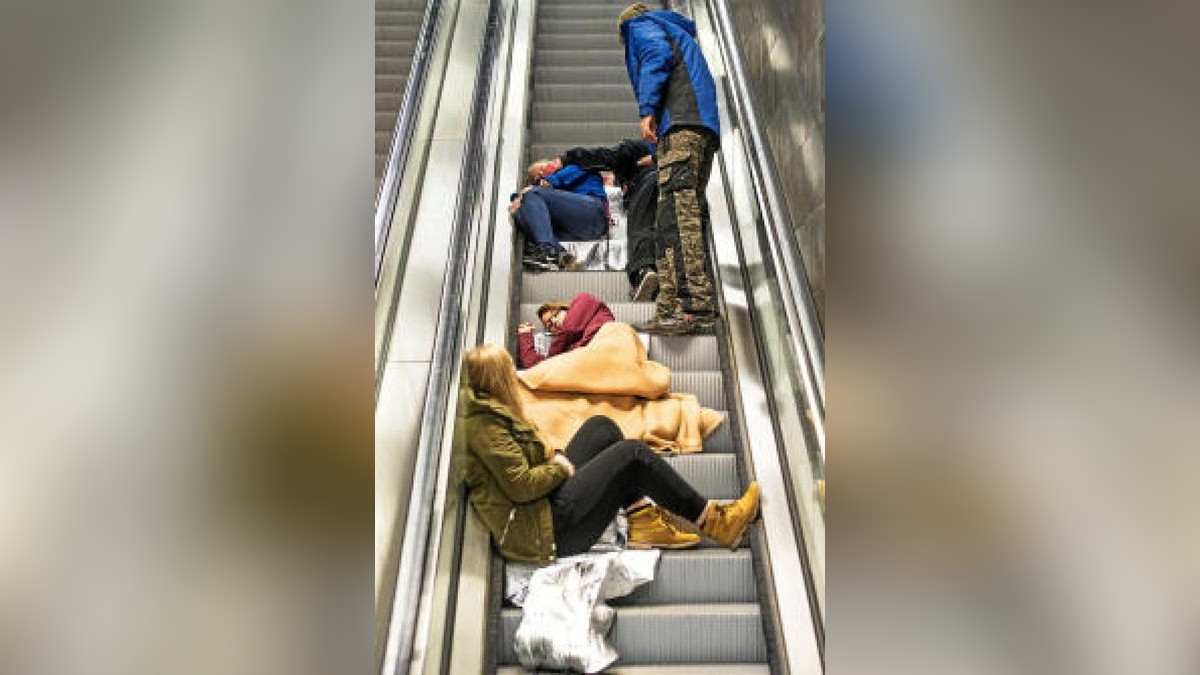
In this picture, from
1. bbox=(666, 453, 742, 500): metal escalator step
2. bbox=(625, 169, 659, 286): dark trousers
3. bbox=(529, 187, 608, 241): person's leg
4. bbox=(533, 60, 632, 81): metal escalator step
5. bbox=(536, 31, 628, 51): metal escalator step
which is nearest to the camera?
bbox=(666, 453, 742, 500): metal escalator step

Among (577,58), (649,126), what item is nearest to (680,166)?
(649,126)

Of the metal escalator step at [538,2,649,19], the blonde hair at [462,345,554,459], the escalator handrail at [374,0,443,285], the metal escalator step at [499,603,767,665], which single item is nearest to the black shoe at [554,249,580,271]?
the escalator handrail at [374,0,443,285]

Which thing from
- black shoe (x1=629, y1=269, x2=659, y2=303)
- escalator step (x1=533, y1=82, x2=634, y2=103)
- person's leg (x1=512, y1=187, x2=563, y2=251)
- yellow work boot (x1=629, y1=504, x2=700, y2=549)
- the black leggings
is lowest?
yellow work boot (x1=629, y1=504, x2=700, y2=549)

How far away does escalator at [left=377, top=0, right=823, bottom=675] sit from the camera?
3334 mm

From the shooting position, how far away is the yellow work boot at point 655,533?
4027 millimetres

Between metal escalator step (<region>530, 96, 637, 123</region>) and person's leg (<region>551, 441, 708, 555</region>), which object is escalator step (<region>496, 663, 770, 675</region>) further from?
metal escalator step (<region>530, 96, 637, 123</region>)

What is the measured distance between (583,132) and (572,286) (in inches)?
79.9

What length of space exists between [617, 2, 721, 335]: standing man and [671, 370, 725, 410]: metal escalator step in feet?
0.76

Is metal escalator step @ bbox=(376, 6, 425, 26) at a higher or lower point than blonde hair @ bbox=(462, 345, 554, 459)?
higher

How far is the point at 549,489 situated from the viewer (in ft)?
12.7

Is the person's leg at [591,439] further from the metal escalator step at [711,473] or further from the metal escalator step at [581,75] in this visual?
the metal escalator step at [581,75]
